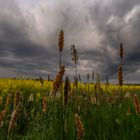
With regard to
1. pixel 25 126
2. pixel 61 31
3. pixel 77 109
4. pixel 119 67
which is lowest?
pixel 25 126

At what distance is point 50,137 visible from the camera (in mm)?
4035

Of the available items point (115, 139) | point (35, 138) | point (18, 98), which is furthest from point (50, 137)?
point (18, 98)

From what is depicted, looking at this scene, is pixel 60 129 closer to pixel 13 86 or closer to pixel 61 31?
pixel 61 31

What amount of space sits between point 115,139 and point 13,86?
992cm

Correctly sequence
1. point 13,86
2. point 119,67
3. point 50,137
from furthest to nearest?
point 13,86 < point 50,137 < point 119,67

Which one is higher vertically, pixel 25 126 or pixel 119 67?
pixel 119 67

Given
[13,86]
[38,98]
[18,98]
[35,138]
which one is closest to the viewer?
[18,98]

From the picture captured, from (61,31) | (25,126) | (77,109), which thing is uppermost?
(61,31)

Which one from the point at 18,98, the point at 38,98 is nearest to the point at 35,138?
the point at 18,98

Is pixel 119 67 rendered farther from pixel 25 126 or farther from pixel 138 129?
pixel 25 126

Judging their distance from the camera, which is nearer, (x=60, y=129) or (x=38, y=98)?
(x=60, y=129)

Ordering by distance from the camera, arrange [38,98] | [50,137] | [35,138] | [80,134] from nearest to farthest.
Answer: [80,134], [50,137], [35,138], [38,98]

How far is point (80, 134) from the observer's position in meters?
2.19

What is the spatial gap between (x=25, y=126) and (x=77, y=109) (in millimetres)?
3794
